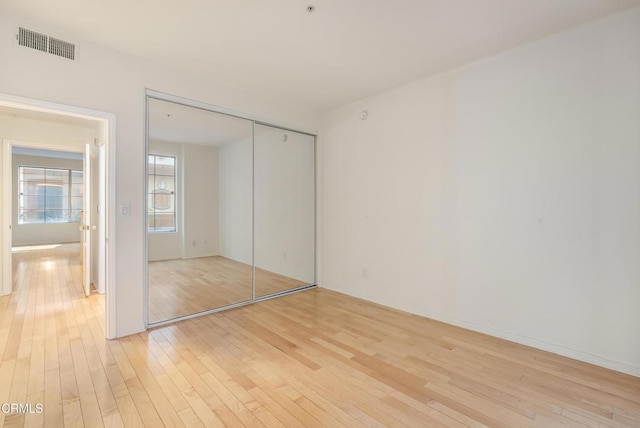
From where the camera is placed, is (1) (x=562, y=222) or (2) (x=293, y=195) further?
(2) (x=293, y=195)

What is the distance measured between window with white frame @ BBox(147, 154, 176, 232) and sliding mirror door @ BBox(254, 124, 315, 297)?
1033 mm

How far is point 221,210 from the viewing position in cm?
376

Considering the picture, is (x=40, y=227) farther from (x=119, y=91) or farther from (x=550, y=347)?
(x=550, y=347)

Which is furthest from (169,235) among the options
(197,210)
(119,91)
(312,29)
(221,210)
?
(312,29)

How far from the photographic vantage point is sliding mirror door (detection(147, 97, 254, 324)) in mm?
3145

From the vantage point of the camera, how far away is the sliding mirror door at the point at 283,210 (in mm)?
4023

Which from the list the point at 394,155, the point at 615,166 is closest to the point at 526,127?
the point at 615,166

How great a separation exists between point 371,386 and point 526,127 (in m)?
2.60

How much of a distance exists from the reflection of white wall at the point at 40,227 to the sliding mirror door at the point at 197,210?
8.91 meters

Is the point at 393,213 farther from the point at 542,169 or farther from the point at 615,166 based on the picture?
the point at 615,166

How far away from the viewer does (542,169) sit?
8.55 ft

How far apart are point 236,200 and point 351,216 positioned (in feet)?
5.31

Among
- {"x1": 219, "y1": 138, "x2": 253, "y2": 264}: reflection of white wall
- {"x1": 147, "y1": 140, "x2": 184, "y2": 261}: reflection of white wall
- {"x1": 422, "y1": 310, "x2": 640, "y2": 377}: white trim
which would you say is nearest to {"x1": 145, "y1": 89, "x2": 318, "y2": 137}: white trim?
{"x1": 219, "y1": 138, "x2": 253, "y2": 264}: reflection of white wall

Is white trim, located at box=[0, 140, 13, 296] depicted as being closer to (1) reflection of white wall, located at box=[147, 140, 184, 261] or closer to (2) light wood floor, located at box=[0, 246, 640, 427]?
(2) light wood floor, located at box=[0, 246, 640, 427]
